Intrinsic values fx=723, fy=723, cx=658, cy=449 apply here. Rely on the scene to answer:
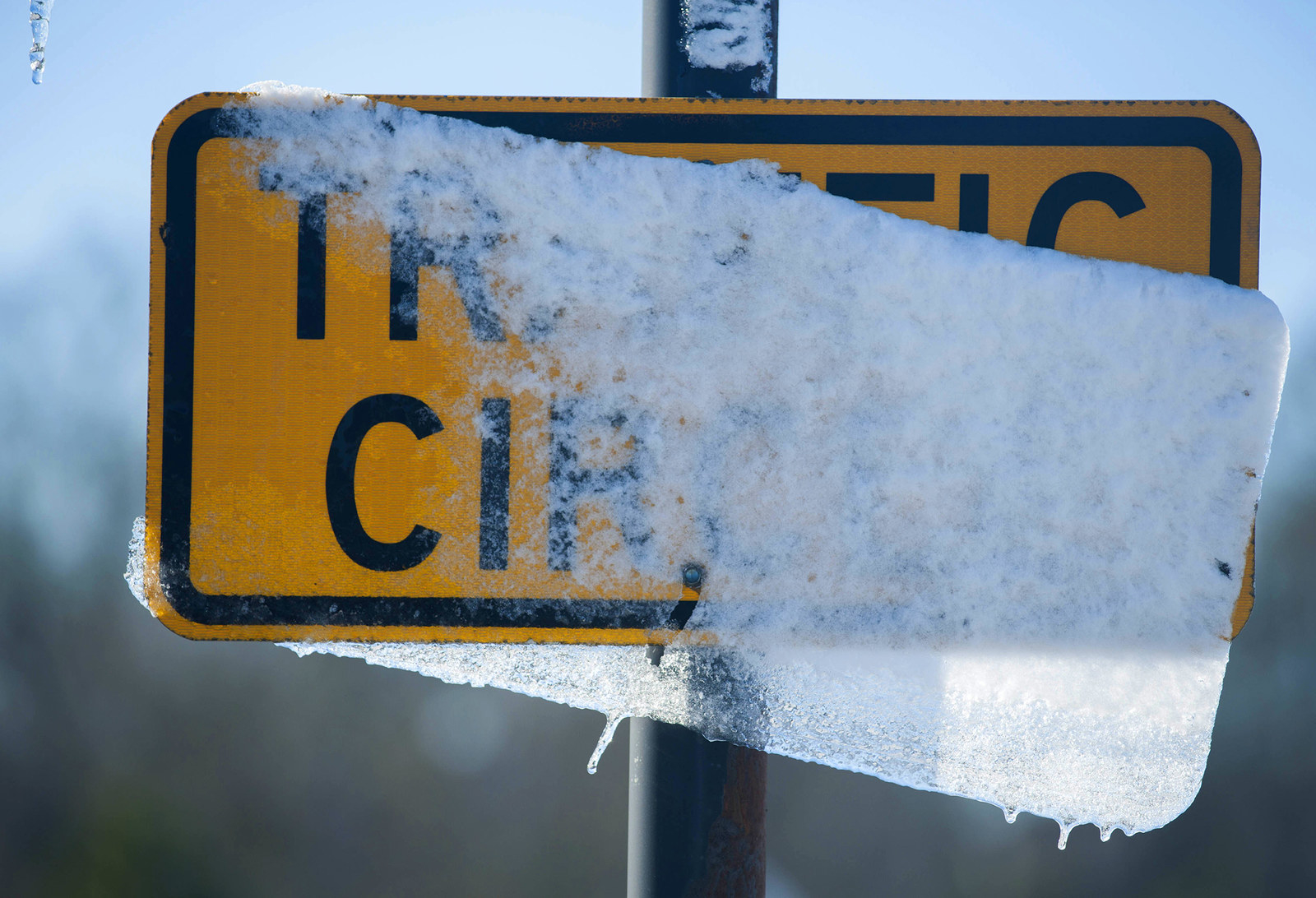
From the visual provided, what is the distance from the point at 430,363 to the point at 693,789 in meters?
0.44

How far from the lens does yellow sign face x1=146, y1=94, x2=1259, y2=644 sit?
0.57 meters

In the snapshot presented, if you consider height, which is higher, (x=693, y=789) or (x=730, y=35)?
(x=730, y=35)

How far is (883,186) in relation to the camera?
585 mm

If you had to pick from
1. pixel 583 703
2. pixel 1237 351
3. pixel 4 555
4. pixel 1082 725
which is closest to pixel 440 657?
pixel 583 703

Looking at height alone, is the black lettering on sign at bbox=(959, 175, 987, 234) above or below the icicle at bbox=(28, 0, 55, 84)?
below

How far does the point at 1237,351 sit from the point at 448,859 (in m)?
12.3

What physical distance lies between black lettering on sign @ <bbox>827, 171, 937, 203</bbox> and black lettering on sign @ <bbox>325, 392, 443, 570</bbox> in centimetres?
40

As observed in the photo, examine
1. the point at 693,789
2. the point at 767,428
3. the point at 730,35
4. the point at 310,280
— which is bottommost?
the point at 693,789

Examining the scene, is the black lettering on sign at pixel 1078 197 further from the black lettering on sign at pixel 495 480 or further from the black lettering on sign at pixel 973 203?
the black lettering on sign at pixel 495 480

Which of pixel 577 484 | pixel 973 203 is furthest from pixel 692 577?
pixel 973 203

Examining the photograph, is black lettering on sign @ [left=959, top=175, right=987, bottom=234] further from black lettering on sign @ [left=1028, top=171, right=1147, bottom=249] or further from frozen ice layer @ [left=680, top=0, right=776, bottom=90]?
frozen ice layer @ [left=680, top=0, right=776, bottom=90]

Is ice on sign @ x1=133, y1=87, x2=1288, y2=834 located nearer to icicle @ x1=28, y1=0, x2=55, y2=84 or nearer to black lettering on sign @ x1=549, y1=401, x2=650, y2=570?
black lettering on sign @ x1=549, y1=401, x2=650, y2=570

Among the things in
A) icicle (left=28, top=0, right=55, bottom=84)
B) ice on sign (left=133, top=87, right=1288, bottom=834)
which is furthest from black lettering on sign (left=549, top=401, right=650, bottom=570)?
icicle (left=28, top=0, right=55, bottom=84)

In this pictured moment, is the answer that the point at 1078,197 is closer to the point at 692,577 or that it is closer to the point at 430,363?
the point at 692,577
